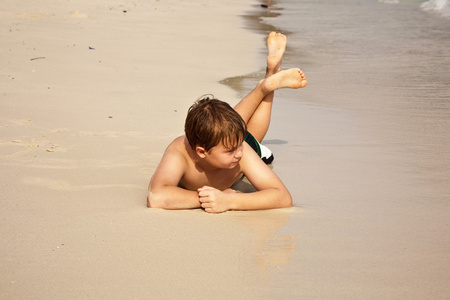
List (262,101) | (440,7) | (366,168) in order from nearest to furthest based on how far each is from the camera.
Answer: (366,168)
(262,101)
(440,7)

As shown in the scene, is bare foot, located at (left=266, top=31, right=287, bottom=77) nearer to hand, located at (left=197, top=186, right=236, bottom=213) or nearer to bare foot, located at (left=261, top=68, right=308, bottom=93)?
bare foot, located at (left=261, top=68, right=308, bottom=93)

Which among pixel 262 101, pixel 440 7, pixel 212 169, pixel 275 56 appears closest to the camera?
pixel 212 169

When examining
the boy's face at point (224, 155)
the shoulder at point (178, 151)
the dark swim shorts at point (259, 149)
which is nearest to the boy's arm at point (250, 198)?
the boy's face at point (224, 155)

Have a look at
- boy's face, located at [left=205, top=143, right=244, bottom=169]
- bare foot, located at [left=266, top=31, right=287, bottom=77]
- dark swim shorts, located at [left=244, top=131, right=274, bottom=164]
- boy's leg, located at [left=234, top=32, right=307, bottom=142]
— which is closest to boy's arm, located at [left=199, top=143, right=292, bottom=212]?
boy's face, located at [left=205, top=143, right=244, bottom=169]

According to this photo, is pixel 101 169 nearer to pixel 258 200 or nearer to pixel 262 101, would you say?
pixel 258 200

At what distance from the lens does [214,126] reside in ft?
8.77

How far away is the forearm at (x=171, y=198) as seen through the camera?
2.72 meters

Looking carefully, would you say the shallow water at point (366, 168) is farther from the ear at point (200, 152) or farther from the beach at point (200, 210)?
the ear at point (200, 152)

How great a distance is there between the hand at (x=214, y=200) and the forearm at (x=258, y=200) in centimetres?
3

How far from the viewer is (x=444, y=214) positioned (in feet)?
8.89

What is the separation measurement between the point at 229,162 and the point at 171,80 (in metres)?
3.29

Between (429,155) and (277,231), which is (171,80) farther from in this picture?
(277,231)

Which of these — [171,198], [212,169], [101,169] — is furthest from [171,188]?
[101,169]

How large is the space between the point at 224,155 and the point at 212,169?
0.27 metres
